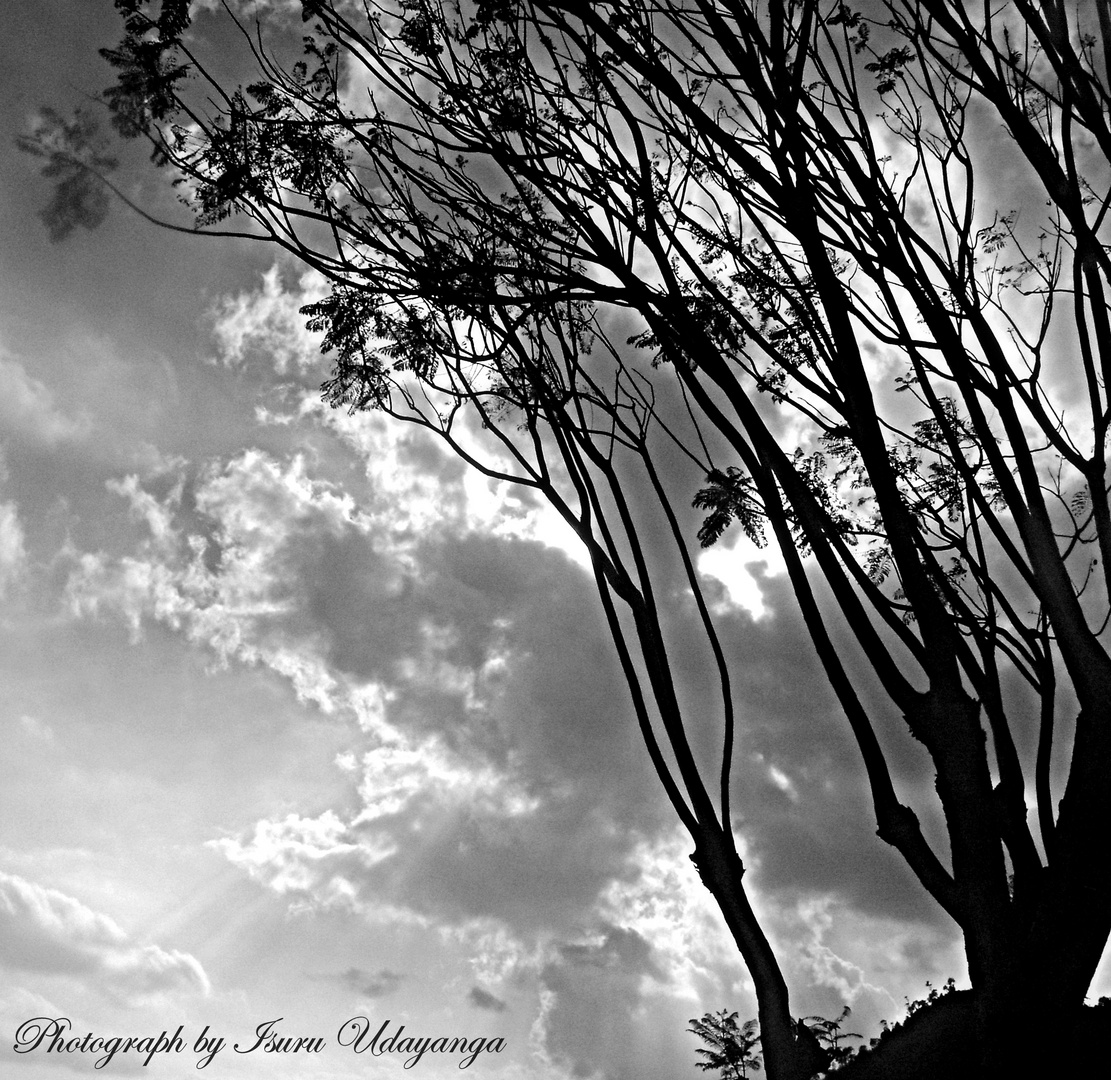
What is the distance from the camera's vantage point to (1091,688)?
497 cm

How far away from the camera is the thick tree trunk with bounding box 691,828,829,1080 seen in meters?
6.31

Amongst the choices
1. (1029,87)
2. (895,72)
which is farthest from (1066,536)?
(895,72)

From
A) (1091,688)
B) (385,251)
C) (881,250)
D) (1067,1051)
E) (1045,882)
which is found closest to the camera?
(1067,1051)

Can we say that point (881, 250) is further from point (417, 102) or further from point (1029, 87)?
point (417, 102)

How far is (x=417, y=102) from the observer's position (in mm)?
7574

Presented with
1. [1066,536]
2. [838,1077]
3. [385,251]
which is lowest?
[838,1077]

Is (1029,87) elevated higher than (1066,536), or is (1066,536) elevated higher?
(1029,87)

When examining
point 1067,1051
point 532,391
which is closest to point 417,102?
point 532,391

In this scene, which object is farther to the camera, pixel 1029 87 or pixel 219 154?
pixel 219 154

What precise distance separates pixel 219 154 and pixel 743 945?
25.9ft

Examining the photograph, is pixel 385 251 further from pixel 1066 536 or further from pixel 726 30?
pixel 1066 536

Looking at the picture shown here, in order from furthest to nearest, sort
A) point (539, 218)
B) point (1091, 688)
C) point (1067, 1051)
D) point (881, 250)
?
1. point (539, 218)
2. point (881, 250)
3. point (1091, 688)
4. point (1067, 1051)

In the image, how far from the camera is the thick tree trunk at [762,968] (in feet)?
20.7

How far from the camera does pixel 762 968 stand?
21.7 feet
